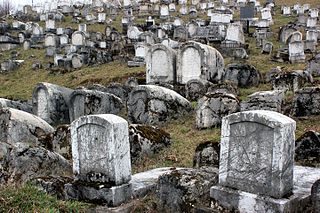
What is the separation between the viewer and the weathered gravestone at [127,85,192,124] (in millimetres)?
13219

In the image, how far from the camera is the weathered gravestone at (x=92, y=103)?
14.5 meters

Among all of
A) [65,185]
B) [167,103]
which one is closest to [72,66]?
[167,103]

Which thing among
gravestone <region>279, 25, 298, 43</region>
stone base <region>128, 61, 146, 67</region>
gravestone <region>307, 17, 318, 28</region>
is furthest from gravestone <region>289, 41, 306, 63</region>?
gravestone <region>307, 17, 318, 28</region>

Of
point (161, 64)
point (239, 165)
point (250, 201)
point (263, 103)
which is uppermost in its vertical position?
point (161, 64)

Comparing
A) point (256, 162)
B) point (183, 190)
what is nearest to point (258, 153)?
point (256, 162)

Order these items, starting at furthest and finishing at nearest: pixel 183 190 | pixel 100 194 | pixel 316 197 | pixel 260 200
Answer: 1. pixel 100 194
2. pixel 183 190
3. pixel 260 200
4. pixel 316 197

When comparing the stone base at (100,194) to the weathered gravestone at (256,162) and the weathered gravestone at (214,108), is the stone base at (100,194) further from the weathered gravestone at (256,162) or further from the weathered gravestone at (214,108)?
the weathered gravestone at (214,108)

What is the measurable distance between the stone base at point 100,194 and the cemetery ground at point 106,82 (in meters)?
0.22

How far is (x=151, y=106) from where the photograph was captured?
43.4ft

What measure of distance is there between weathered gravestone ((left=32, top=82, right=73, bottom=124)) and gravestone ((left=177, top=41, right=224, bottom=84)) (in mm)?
4716

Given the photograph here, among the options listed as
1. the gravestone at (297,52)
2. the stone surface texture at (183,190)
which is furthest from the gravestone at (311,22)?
the stone surface texture at (183,190)

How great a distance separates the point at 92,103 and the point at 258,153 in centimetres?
911

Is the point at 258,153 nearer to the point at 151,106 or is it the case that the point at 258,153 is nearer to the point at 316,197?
the point at 316,197

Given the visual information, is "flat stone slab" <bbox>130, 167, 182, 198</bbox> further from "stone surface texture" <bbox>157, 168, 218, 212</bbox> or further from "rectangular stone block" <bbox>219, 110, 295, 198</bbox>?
"rectangular stone block" <bbox>219, 110, 295, 198</bbox>
